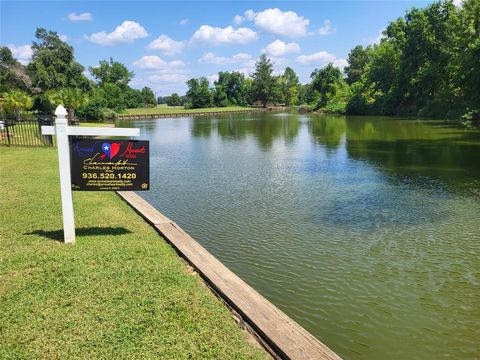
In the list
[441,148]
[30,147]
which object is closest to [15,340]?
[30,147]

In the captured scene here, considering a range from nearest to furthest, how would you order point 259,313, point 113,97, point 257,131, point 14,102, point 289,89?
point 259,313
point 14,102
point 257,131
point 113,97
point 289,89

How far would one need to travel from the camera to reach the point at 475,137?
28.8 m

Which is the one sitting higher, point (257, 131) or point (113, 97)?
point (113, 97)

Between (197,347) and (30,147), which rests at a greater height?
(30,147)

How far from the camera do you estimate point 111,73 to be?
347ft

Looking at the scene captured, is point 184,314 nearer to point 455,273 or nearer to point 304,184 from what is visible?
point 455,273

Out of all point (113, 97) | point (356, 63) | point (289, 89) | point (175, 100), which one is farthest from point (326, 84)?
point (175, 100)

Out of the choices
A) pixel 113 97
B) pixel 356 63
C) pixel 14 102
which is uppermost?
pixel 356 63

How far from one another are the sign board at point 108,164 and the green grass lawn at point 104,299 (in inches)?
38.2

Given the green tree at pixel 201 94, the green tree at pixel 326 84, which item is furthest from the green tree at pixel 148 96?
the green tree at pixel 326 84

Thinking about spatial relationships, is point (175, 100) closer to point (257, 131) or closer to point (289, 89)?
point (289, 89)

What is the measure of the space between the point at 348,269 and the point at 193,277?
10.1 feet

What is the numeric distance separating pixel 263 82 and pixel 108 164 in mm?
121493

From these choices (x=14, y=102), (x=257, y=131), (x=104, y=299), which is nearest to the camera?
(x=104, y=299)
